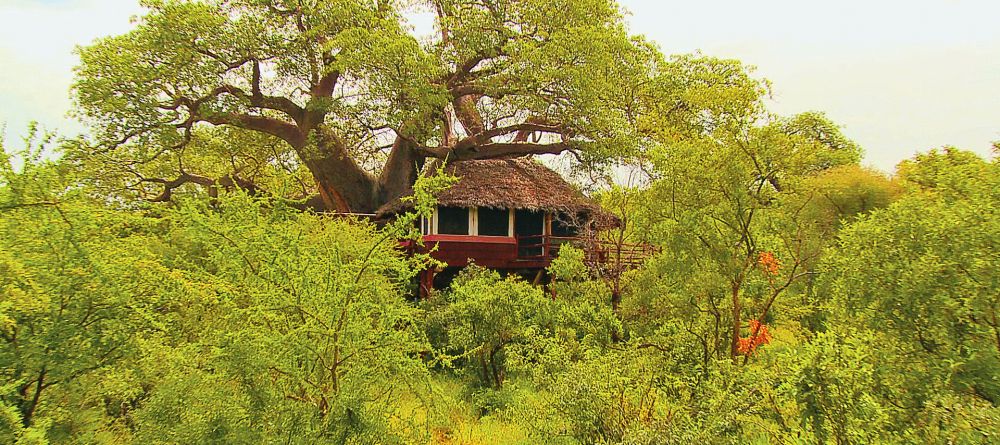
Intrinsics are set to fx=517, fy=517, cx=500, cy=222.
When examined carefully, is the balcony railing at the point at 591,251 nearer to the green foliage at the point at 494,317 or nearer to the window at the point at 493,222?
the window at the point at 493,222

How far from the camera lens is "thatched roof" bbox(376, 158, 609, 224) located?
40.2 feet

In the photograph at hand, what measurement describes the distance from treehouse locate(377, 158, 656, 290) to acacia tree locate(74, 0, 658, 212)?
37.9 inches

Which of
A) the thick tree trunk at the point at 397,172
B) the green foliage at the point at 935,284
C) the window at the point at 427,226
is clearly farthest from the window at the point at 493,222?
the green foliage at the point at 935,284

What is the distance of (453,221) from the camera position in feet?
41.2

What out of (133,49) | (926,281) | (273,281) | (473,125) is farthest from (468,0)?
(926,281)

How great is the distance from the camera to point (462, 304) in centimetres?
797

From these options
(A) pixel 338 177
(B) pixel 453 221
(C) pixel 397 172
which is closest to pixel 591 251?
(B) pixel 453 221

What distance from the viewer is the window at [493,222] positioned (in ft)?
41.8

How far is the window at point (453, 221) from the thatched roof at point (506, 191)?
0.43m

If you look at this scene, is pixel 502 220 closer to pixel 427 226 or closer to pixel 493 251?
pixel 493 251

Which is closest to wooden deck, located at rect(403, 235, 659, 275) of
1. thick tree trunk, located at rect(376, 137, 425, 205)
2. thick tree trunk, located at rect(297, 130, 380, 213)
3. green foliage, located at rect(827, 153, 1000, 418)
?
thick tree trunk, located at rect(376, 137, 425, 205)

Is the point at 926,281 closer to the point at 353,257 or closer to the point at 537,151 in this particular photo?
the point at 353,257

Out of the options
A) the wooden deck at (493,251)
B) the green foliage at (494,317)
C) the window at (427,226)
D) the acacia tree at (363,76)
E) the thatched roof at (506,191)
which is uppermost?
the acacia tree at (363,76)

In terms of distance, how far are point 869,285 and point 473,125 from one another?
34.2 feet
